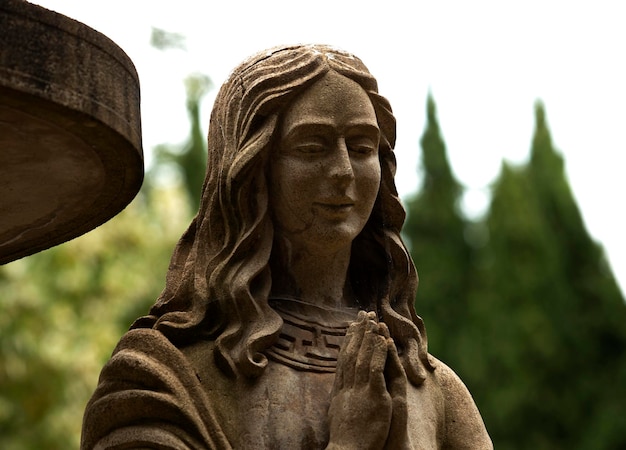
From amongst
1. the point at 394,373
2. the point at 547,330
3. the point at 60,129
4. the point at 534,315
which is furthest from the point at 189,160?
the point at 60,129

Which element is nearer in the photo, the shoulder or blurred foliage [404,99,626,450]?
the shoulder

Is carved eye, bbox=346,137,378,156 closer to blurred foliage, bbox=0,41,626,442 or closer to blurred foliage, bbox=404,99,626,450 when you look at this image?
blurred foliage, bbox=0,41,626,442

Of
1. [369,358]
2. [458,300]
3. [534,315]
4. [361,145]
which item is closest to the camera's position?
[369,358]

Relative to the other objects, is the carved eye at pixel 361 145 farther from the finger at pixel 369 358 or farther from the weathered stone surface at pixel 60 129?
the weathered stone surface at pixel 60 129

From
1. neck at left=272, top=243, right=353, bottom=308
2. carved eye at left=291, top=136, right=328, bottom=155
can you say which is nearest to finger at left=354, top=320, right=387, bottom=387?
neck at left=272, top=243, right=353, bottom=308

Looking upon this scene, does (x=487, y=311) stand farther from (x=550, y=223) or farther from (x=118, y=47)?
(x=118, y=47)

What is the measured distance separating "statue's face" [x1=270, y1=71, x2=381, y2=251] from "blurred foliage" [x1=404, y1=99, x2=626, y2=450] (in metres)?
18.0

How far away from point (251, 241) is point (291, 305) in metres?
0.40

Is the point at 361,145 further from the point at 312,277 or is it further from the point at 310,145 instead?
the point at 312,277

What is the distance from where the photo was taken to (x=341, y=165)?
7922 millimetres

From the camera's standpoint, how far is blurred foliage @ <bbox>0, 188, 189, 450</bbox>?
19.2 m

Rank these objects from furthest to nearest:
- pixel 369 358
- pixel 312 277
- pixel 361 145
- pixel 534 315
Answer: pixel 534 315 < pixel 312 277 < pixel 361 145 < pixel 369 358

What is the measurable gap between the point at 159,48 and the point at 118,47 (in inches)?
735

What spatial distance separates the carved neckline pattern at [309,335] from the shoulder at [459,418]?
588 mm
